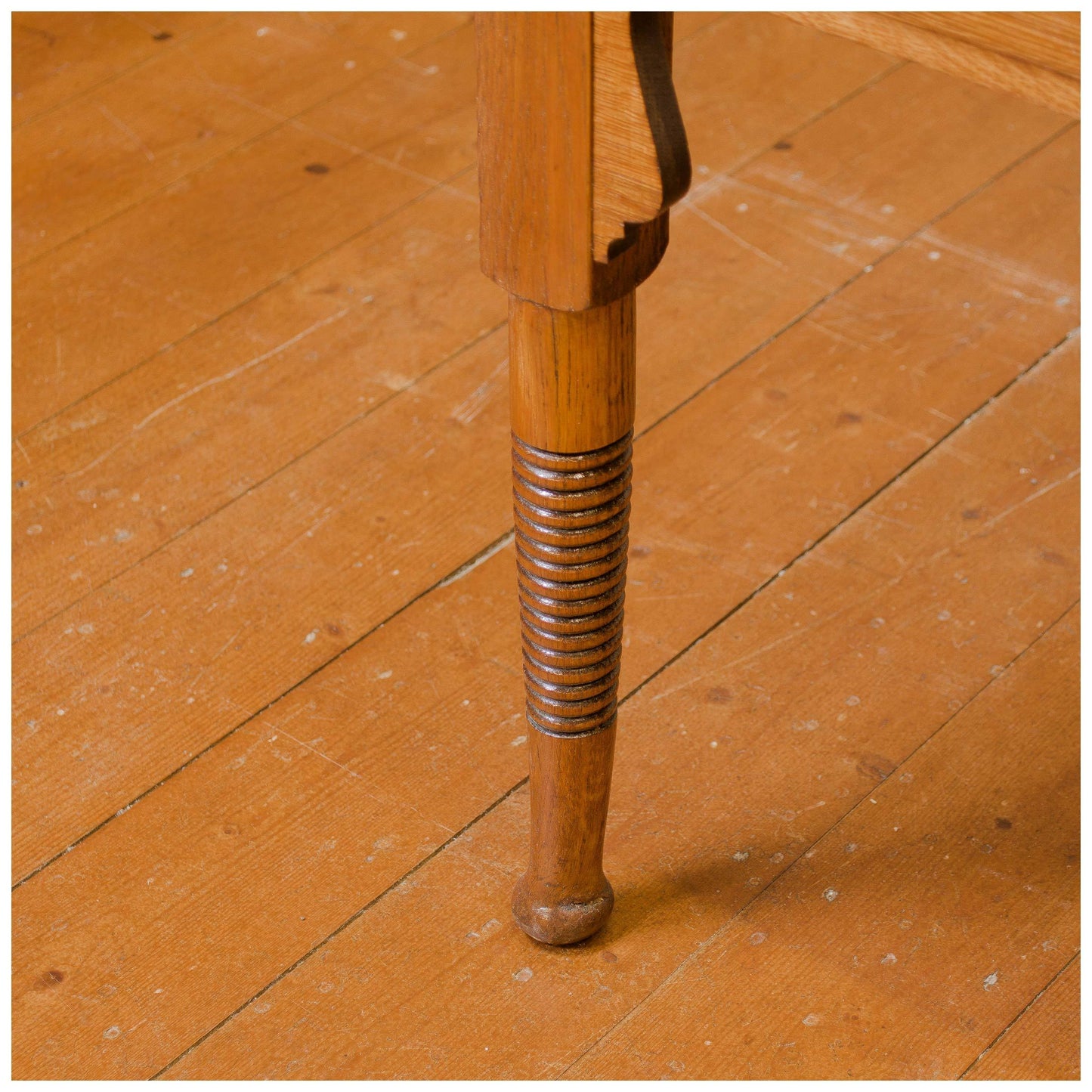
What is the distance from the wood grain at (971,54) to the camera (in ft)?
2.03

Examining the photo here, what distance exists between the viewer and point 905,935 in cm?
106

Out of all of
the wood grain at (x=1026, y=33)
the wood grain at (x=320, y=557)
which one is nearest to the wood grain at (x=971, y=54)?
the wood grain at (x=1026, y=33)

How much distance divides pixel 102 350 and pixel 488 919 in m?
0.81

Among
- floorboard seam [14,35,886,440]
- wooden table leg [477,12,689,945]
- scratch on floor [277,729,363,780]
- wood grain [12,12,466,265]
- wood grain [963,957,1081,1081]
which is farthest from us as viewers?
wood grain [12,12,466,265]

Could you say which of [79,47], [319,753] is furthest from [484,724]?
[79,47]

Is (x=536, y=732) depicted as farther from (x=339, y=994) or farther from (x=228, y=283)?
(x=228, y=283)

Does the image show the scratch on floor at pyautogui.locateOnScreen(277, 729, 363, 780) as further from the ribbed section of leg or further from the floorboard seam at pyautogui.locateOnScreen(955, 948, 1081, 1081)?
the floorboard seam at pyautogui.locateOnScreen(955, 948, 1081, 1081)

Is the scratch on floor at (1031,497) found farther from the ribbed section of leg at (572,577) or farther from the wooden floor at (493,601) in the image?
the ribbed section of leg at (572,577)

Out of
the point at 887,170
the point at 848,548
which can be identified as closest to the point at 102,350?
the point at 848,548

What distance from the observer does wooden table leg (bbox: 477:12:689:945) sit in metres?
0.72

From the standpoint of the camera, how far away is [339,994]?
1.04 m

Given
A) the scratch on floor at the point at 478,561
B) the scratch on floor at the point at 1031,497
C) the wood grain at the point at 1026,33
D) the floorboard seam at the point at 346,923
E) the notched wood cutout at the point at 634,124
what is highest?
the wood grain at the point at 1026,33

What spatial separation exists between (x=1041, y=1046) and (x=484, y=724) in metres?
0.46

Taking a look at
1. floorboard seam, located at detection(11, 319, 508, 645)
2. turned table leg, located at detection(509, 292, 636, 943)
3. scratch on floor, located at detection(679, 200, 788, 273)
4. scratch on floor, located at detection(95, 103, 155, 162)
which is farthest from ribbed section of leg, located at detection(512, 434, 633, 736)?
scratch on floor, located at detection(95, 103, 155, 162)
